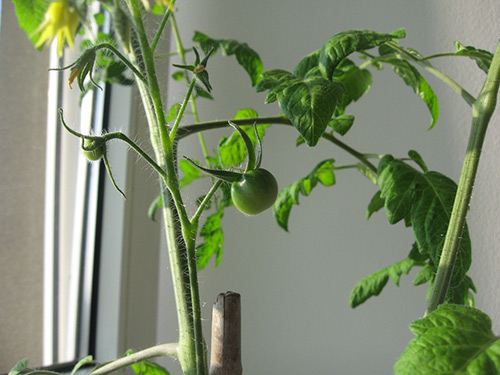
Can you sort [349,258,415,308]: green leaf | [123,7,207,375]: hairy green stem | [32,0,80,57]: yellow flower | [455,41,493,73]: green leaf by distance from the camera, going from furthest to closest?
[349,258,415,308]: green leaf → [455,41,493,73]: green leaf → [123,7,207,375]: hairy green stem → [32,0,80,57]: yellow flower

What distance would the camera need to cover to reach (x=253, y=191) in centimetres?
32

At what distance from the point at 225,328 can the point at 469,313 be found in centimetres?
16

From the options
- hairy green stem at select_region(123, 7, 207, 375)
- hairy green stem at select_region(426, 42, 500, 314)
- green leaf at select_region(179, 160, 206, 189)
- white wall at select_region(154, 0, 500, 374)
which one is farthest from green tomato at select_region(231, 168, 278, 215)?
white wall at select_region(154, 0, 500, 374)

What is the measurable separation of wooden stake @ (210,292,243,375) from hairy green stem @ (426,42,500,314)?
0.15m

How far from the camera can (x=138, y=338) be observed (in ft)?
3.13

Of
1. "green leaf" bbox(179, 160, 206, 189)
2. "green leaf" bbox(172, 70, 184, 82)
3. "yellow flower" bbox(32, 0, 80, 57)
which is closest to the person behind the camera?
"yellow flower" bbox(32, 0, 80, 57)

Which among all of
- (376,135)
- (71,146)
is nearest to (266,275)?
(376,135)

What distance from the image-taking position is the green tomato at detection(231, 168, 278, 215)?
0.32 metres

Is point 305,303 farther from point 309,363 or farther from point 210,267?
point 210,267

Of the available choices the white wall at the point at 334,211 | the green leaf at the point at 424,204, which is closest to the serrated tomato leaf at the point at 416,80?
the green leaf at the point at 424,204

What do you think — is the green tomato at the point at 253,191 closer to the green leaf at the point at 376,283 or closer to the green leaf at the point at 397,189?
the green leaf at the point at 397,189

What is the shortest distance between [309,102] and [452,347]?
190 mm

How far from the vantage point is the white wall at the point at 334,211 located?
29.7 inches

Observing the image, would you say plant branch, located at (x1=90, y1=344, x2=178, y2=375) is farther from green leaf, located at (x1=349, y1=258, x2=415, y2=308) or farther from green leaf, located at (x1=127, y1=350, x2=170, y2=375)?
green leaf, located at (x1=349, y1=258, x2=415, y2=308)
